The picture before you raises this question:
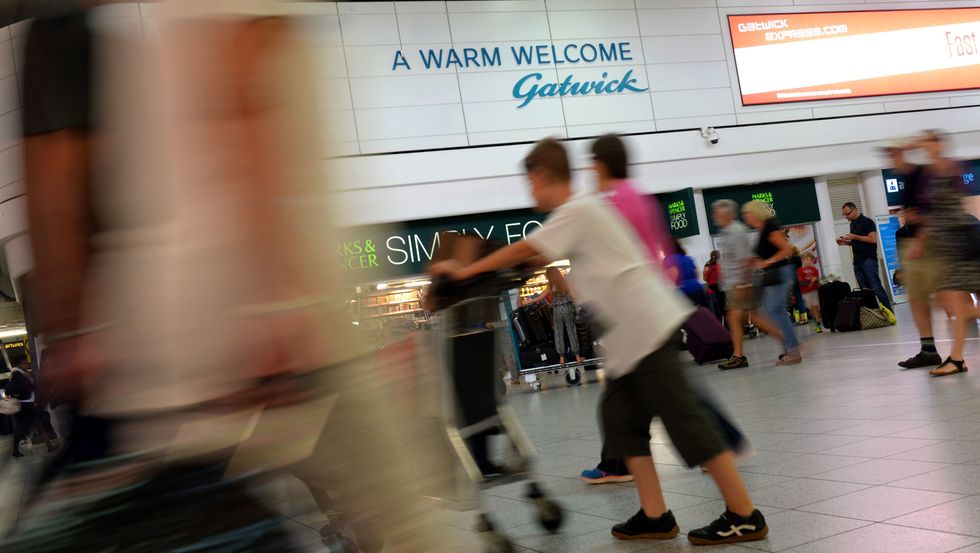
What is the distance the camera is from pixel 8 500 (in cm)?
111

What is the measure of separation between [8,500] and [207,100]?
0.62m

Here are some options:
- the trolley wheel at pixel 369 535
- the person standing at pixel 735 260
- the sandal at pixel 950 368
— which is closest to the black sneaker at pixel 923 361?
the sandal at pixel 950 368

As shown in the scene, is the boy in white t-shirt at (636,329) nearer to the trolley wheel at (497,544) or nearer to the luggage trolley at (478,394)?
the luggage trolley at (478,394)

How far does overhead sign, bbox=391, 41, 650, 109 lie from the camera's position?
17.5 meters

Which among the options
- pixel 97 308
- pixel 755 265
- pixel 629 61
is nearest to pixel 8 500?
pixel 97 308

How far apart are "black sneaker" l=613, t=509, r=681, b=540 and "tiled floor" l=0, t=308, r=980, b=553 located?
2.1 inches

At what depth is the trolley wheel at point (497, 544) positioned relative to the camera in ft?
10.5

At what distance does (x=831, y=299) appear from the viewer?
13.6 meters

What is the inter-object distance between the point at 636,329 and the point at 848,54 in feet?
64.4

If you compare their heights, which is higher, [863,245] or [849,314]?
[863,245]

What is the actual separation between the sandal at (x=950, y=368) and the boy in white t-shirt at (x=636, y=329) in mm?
4097

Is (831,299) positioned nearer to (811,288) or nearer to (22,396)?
(811,288)

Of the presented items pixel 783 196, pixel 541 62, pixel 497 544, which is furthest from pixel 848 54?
pixel 497 544

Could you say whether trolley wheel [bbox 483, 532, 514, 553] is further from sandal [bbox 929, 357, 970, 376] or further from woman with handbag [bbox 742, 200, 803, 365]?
woman with handbag [bbox 742, 200, 803, 365]
